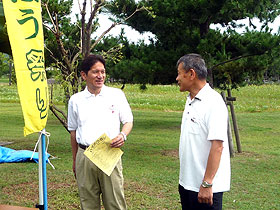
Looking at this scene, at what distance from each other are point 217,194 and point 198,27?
9.32 m

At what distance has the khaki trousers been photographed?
3.56 metres

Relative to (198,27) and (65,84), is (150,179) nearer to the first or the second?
(65,84)

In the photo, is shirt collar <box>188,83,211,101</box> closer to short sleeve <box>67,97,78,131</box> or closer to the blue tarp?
short sleeve <box>67,97,78,131</box>

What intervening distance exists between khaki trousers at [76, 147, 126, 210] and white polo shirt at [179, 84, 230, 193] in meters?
0.79

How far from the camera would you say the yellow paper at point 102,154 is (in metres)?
3.42

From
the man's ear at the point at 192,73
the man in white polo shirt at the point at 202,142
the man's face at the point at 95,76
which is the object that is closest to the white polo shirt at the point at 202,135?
the man in white polo shirt at the point at 202,142

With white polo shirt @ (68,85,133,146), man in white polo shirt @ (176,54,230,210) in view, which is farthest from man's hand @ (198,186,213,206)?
white polo shirt @ (68,85,133,146)

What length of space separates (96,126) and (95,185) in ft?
1.65

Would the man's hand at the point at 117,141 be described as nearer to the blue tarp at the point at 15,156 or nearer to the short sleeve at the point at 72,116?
the short sleeve at the point at 72,116

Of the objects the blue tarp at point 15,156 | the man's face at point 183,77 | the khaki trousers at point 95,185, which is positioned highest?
the man's face at point 183,77

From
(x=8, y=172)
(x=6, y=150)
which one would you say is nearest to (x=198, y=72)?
(x=8, y=172)

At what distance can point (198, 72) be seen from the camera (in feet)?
9.61

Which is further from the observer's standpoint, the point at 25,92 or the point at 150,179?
the point at 150,179

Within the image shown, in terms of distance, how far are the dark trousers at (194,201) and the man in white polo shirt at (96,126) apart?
728 millimetres
